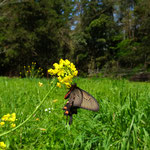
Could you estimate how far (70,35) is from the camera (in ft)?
53.9

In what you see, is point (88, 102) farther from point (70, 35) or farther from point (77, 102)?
point (70, 35)

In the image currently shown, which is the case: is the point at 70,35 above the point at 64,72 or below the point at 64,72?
above

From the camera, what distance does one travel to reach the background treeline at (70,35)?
13.0m

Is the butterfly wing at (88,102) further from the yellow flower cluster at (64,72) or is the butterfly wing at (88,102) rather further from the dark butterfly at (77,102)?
the yellow flower cluster at (64,72)

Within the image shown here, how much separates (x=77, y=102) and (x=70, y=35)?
16161mm

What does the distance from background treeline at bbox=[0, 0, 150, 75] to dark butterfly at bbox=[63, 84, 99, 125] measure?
450 inches

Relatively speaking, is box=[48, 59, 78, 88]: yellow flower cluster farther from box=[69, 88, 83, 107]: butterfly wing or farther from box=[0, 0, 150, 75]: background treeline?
box=[0, 0, 150, 75]: background treeline

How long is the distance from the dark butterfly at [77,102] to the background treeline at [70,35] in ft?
37.5

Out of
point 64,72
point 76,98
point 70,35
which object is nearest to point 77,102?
point 76,98

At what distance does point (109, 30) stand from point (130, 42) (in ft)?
9.25

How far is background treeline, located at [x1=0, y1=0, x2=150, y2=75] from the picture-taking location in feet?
42.7

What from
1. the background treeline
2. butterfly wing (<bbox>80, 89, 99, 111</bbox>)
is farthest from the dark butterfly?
the background treeline

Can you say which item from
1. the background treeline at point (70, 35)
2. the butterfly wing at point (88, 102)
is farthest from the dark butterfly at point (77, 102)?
the background treeline at point (70, 35)

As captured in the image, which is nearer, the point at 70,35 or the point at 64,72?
the point at 64,72
